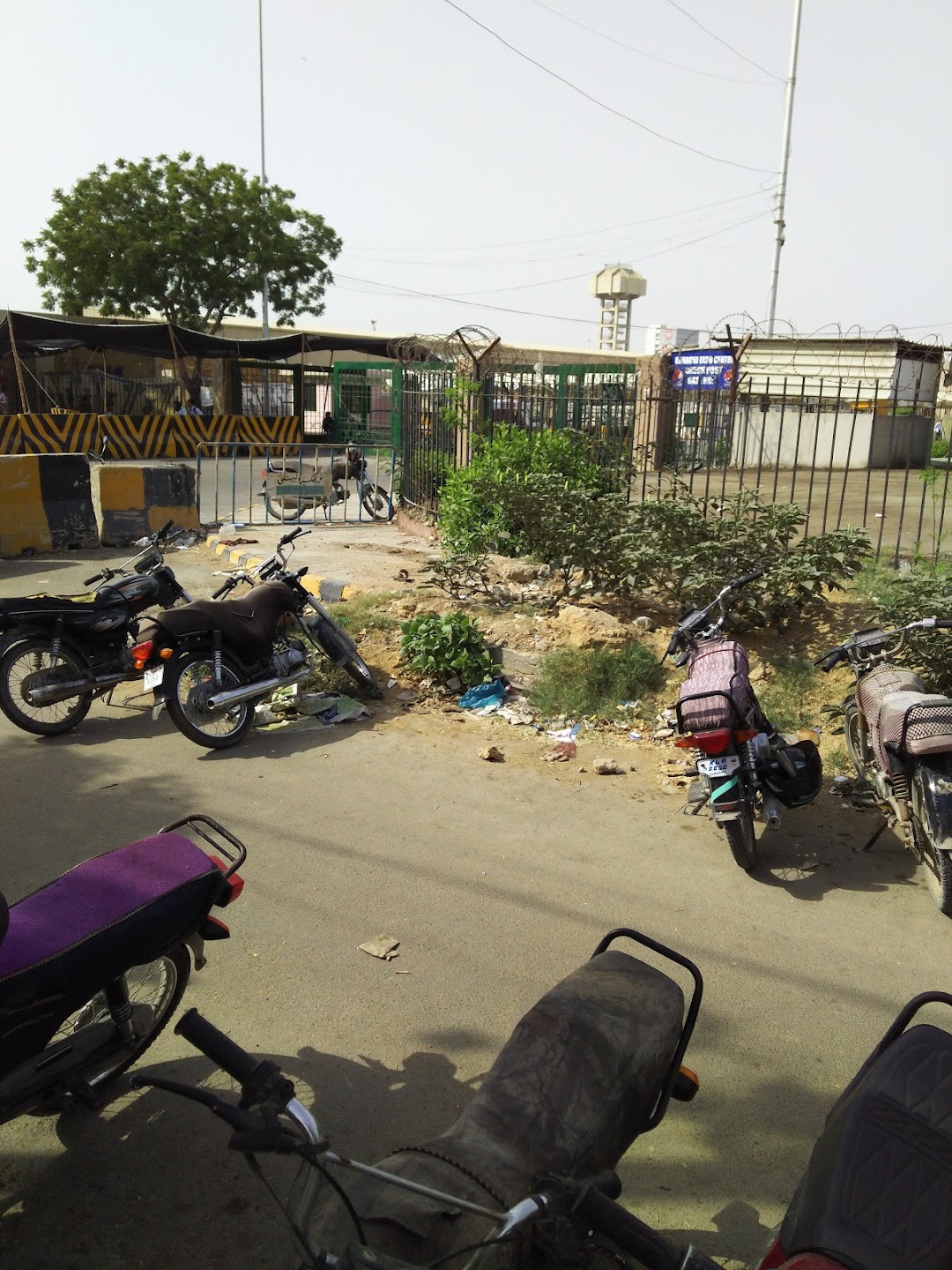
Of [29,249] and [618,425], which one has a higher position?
[29,249]

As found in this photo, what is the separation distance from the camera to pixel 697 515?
7.12m

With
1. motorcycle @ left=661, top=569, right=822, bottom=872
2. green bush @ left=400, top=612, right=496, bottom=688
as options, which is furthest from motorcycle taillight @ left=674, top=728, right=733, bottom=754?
green bush @ left=400, top=612, right=496, bottom=688

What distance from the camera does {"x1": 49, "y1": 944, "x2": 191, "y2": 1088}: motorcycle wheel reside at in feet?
9.74

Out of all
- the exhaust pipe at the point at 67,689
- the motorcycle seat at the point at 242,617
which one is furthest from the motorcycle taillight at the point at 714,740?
the exhaust pipe at the point at 67,689

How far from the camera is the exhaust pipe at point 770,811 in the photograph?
15.1ft

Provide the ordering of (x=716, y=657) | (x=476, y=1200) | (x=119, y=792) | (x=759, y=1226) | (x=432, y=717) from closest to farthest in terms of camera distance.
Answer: (x=476, y=1200), (x=759, y=1226), (x=716, y=657), (x=119, y=792), (x=432, y=717)

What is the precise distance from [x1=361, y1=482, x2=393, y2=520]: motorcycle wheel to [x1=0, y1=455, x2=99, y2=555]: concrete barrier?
415cm

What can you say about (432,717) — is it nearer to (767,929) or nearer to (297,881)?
(297,881)

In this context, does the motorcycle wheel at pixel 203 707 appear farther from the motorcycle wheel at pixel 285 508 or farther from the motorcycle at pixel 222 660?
the motorcycle wheel at pixel 285 508

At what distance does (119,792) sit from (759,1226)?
3862 millimetres

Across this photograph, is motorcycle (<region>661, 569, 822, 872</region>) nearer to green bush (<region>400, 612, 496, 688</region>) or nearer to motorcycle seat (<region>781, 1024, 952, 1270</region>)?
green bush (<region>400, 612, 496, 688</region>)

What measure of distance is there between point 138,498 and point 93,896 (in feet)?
34.2

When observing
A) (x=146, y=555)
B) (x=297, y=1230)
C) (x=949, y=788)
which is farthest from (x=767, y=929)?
(x=146, y=555)

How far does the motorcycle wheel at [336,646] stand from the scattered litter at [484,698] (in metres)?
0.71
